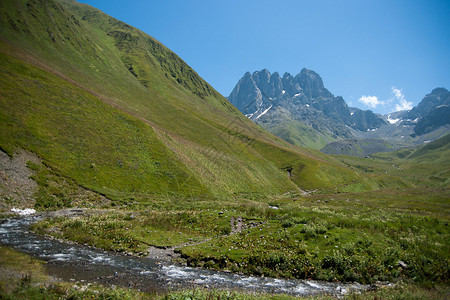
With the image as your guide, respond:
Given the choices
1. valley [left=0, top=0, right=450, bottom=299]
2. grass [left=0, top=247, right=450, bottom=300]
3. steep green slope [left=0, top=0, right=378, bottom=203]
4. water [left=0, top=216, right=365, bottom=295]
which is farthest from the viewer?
steep green slope [left=0, top=0, right=378, bottom=203]

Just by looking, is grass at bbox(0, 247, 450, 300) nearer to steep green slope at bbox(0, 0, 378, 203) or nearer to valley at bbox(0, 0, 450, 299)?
valley at bbox(0, 0, 450, 299)

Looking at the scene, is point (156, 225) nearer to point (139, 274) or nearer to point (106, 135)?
point (139, 274)

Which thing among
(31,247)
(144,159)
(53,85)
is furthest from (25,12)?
(31,247)

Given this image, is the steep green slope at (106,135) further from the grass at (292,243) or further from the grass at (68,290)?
the grass at (68,290)

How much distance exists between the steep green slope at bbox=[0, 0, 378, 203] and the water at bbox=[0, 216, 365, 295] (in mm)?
27333

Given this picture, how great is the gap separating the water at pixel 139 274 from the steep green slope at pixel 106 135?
27333mm

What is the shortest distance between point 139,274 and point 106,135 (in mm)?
55449

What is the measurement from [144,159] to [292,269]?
52.6 metres

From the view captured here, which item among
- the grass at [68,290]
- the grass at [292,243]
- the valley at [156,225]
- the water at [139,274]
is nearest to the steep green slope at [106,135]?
the valley at [156,225]

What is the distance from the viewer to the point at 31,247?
19.9 meters

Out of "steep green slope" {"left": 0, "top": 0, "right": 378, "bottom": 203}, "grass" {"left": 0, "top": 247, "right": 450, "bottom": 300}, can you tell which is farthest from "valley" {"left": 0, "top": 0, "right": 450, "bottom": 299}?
"steep green slope" {"left": 0, "top": 0, "right": 378, "bottom": 203}

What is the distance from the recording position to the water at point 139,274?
15.8 meters

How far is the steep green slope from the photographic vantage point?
4962 centimetres

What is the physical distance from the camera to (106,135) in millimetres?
63531
